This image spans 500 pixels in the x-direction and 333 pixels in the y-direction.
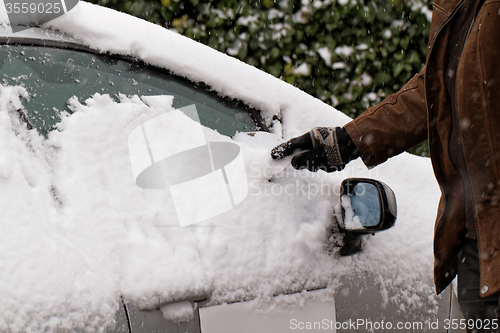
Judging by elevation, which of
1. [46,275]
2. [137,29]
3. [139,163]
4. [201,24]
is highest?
[201,24]

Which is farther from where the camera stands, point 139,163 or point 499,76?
point 139,163

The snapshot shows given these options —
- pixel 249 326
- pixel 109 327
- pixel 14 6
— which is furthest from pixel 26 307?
pixel 14 6

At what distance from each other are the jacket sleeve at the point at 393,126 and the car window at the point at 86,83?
1.39 feet

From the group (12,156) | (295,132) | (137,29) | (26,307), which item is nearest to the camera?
(26,307)

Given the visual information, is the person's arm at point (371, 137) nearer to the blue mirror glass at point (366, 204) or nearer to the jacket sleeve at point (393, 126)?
the jacket sleeve at point (393, 126)

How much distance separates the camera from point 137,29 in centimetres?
170

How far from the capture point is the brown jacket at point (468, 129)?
1219 mm

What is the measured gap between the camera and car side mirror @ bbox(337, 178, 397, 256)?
142cm

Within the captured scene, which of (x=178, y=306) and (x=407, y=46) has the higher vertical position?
(x=407, y=46)

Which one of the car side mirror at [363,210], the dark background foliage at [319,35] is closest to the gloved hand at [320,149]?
the car side mirror at [363,210]

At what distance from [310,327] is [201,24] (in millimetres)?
2587

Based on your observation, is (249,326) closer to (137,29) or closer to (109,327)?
(109,327)

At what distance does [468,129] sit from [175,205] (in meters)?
0.89

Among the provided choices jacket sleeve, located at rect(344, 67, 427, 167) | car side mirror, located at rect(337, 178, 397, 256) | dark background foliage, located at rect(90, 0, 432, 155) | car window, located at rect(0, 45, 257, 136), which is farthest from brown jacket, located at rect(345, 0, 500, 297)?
dark background foliage, located at rect(90, 0, 432, 155)
